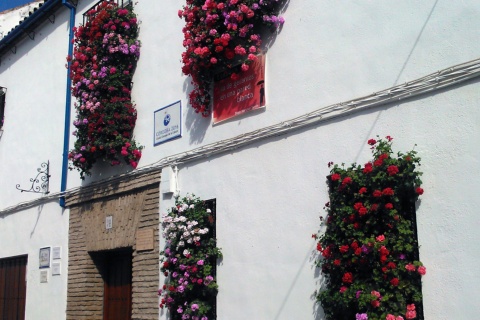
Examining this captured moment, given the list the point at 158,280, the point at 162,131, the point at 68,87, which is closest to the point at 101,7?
the point at 68,87

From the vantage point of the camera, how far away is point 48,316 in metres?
9.94

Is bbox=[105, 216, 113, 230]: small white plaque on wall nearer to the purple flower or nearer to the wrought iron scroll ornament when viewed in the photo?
the wrought iron scroll ornament

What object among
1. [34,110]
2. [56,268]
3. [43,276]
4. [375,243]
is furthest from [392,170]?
[34,110]

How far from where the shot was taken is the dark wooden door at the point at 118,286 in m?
8.93

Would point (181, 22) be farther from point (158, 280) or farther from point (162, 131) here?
point (158, 280)

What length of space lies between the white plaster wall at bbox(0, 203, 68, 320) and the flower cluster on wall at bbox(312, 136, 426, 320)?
17.2 feet

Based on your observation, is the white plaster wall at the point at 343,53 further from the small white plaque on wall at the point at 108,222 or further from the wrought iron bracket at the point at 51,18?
the wrought iron bracket at the point at 51,18

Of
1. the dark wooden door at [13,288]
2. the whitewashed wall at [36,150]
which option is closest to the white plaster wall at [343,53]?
the whitewashed wall at [36,150]

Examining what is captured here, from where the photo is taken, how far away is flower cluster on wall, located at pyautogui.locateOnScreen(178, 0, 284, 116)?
7.08 meters

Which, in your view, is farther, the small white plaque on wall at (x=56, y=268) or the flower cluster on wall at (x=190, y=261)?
the small white plaque on wall at (x=56, y=268)

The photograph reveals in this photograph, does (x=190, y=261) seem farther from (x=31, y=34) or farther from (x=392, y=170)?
(x=31, y=34)

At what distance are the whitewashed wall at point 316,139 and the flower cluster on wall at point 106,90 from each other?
7.0 inches

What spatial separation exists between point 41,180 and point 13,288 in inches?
79.5

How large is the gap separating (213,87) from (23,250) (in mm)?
5202
